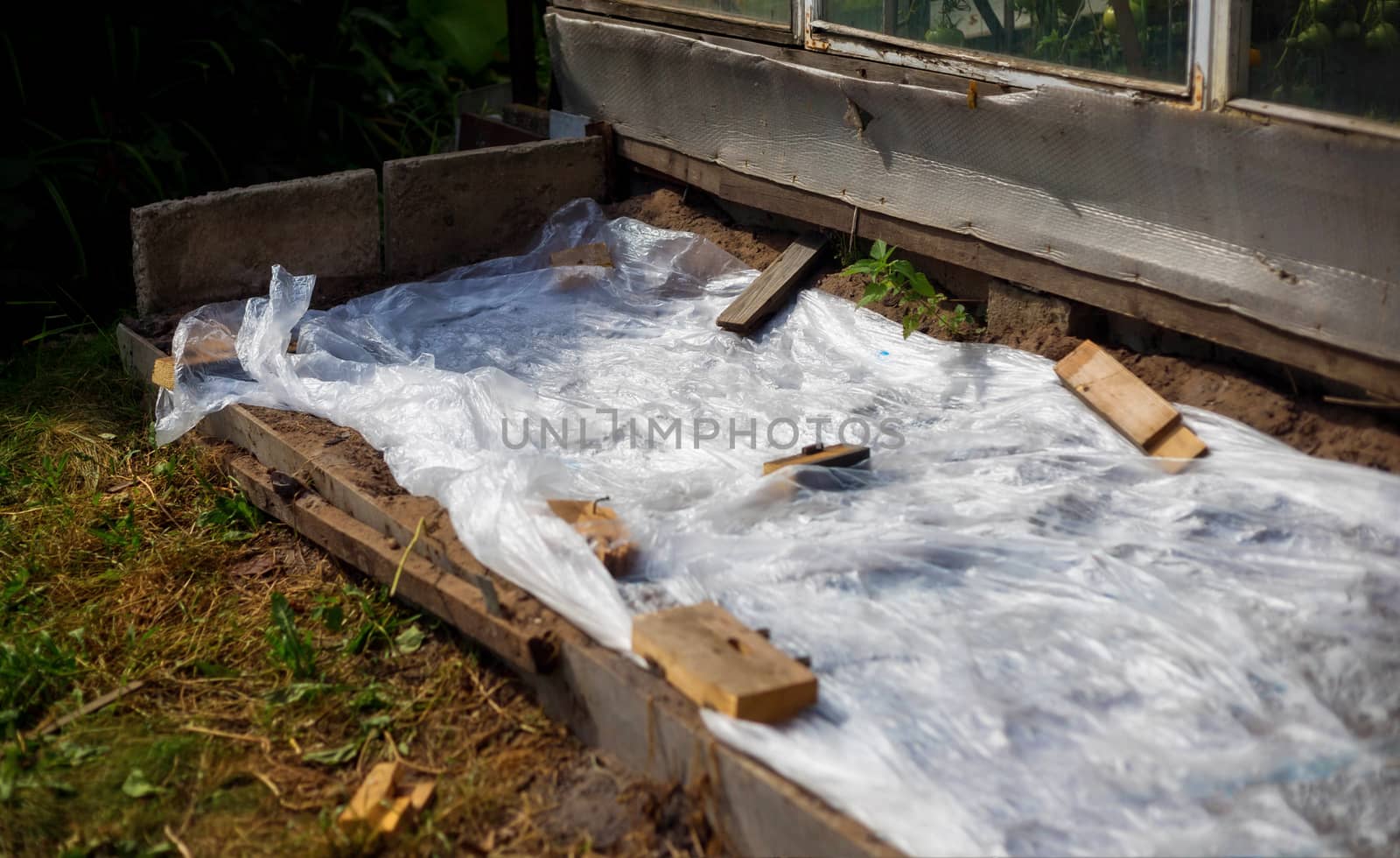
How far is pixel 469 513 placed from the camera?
291cm

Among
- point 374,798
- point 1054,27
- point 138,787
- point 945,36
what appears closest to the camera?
point 374,798

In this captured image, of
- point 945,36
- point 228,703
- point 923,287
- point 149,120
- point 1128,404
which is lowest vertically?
point 228,703

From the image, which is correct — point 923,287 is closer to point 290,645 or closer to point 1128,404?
point 1128,404

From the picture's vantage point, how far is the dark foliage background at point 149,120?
5230 mm

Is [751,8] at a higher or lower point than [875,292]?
higher

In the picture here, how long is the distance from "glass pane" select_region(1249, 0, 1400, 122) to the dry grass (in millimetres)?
Answer: 2175

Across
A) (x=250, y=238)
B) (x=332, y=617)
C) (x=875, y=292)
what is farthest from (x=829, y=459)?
(x=250, y=238)

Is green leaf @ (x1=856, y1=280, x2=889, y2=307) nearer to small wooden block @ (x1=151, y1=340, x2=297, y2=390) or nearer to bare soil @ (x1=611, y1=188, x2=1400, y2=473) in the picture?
bare soil @ (x1=611, y1=188, x2=1400, y2=473)

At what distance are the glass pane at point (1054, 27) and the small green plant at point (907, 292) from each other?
0.69 metres

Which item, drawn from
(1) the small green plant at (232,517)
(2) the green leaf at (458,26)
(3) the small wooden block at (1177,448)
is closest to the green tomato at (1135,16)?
(3) the small wooden block at (1177,448)

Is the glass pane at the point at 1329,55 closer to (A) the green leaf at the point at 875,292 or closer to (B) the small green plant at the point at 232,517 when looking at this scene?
(A) the green leaf at the point at 875,292

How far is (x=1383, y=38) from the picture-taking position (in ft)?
9.29

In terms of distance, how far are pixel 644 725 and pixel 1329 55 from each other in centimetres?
219

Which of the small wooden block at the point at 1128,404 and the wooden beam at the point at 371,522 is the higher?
the small wooden block at the point at 1128,404
